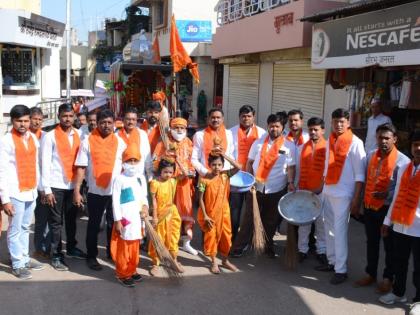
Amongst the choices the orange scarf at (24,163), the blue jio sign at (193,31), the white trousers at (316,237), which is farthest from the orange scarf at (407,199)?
the blue jio sign at (193,31)

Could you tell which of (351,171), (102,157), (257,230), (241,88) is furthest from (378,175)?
(241,88)

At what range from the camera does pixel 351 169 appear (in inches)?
176

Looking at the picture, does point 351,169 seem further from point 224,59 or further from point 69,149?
point 224,59

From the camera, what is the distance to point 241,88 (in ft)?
50.1

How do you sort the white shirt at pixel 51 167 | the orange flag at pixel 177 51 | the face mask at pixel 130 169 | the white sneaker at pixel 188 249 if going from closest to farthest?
1. the face mask at pixel 130 169
2. the white shirt at pixel 51 167
3. the white sneaker at pixel 188 249
4. the orange flag at pixel 177 51

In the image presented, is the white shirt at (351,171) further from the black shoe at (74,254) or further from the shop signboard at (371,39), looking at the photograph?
Answer: the black shoe at (74,254)

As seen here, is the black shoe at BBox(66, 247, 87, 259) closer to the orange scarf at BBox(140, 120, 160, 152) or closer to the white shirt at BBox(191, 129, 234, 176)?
the orange scarf at BBox(140, 120, 160, 152)

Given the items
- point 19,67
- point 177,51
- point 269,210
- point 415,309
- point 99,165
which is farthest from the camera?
point 19,67

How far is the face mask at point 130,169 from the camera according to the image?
431cm

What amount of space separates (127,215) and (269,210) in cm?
167

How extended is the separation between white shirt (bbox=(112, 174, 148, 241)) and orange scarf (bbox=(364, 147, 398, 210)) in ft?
7.09

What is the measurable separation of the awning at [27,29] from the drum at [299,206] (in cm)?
1239

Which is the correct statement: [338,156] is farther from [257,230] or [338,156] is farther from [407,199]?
[257,230]

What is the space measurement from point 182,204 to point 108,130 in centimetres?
122
